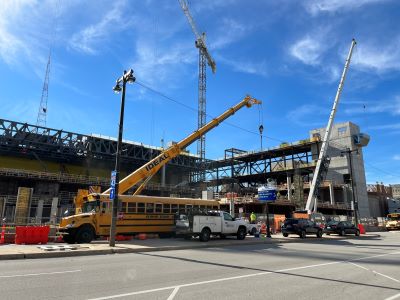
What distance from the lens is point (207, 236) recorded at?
22828 mm

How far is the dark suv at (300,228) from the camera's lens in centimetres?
2959

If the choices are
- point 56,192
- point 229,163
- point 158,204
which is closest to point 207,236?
point 158,204

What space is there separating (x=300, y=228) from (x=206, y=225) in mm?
10473

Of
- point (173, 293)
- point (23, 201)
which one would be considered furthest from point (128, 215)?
point (23, 201)

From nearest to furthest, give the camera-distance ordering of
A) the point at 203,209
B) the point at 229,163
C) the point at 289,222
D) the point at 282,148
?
the point at 203,209 < the point at 289,222 < the point at 282,148 < the point at 229,163

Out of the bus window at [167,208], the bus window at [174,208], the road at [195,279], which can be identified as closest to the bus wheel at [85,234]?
the bus window at [167,208]

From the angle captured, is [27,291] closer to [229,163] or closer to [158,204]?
[158,204]

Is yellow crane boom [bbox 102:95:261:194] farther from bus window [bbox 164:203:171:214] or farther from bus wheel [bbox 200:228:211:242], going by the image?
bus wheel [bbox 200:228:211:242]

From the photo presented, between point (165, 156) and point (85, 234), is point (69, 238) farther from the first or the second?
point (165, 156)

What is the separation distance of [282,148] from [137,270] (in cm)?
7600

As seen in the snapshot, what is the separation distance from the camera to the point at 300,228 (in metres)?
29.6

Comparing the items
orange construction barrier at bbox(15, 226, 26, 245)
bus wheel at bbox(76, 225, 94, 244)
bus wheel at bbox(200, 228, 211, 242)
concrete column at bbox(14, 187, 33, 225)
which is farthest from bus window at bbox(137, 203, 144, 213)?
concrete column at bbox(14, 187, 33, 225)

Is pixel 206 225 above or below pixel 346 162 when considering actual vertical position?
below

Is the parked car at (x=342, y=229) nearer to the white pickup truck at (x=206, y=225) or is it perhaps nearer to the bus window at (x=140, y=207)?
the white pickup truck at (x=206, y=225)
